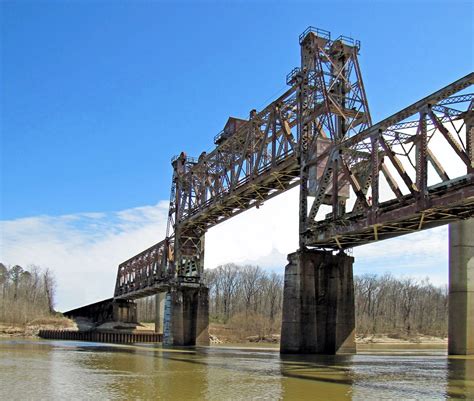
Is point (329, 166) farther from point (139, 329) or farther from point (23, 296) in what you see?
point (23, 296)

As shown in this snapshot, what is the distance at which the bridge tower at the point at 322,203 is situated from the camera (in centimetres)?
3406

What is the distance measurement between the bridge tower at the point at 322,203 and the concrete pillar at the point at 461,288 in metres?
8.32

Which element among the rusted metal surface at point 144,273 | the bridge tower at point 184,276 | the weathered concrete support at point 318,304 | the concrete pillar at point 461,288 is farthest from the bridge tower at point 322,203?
the rusted metal surface at point 144,273

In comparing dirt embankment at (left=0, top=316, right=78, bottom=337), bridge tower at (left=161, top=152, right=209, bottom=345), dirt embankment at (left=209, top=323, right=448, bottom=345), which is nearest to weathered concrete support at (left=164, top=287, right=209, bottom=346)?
bridge tower at (left=161, top=152, right=209, bottom=345)

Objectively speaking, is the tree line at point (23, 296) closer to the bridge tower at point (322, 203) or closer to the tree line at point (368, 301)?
the tree line at point (368, 301)

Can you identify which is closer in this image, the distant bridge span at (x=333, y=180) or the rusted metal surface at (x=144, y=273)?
the distant bridge span at (x=333, y=180)

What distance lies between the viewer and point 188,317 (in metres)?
61.7

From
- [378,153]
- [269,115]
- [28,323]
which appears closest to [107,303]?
[28,323]

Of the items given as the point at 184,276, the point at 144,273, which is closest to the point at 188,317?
the point at 184,276

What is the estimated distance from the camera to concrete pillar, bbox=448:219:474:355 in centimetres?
3850

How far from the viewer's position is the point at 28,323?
10600cm

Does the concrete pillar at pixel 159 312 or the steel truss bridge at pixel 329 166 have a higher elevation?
the steel truss bridge at pixel 329 166

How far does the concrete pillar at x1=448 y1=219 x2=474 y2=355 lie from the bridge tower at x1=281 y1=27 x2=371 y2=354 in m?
8.32

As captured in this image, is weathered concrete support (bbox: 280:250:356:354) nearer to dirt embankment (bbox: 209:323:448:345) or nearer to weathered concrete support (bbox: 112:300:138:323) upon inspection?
dirt embankment (bbox: 209:323:448:345)
